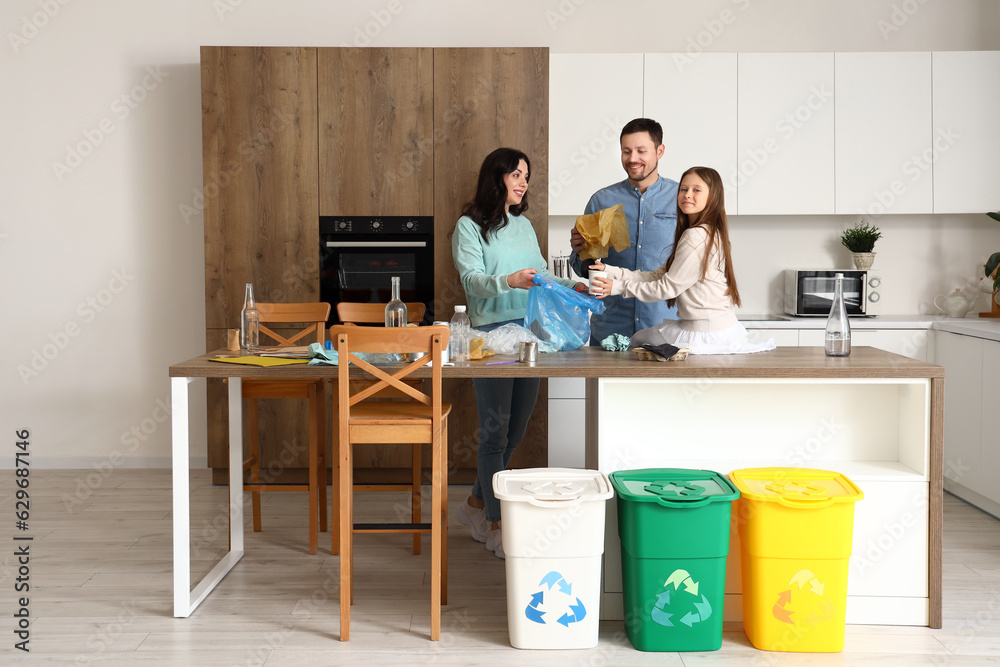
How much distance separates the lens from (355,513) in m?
3.79

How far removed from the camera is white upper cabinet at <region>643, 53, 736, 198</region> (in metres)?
4.30

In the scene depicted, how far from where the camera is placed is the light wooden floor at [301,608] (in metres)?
2.32

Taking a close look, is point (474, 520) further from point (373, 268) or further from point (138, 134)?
point (138, 134)

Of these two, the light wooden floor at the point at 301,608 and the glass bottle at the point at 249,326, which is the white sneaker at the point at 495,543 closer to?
the light wooden floor at the point at 301,608

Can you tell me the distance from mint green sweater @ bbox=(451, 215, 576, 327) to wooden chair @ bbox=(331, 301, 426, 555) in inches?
14.2

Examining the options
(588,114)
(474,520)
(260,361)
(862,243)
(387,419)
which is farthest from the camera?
(862,243)

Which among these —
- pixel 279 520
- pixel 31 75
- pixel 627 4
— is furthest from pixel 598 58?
pixel 31 75

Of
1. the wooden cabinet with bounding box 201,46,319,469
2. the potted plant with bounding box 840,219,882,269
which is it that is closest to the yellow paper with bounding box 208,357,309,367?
the wooden cabinet with bounding box 201,46,319,469

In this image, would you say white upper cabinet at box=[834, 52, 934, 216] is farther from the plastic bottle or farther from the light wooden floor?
Answer: the plastic bottle

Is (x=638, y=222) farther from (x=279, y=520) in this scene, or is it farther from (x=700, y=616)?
(x=279, y=520)

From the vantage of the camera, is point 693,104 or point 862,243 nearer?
point 693,104

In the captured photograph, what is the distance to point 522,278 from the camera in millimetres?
2855

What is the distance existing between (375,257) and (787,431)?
7.59 ft

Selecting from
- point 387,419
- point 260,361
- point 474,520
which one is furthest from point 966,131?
point 260,361
